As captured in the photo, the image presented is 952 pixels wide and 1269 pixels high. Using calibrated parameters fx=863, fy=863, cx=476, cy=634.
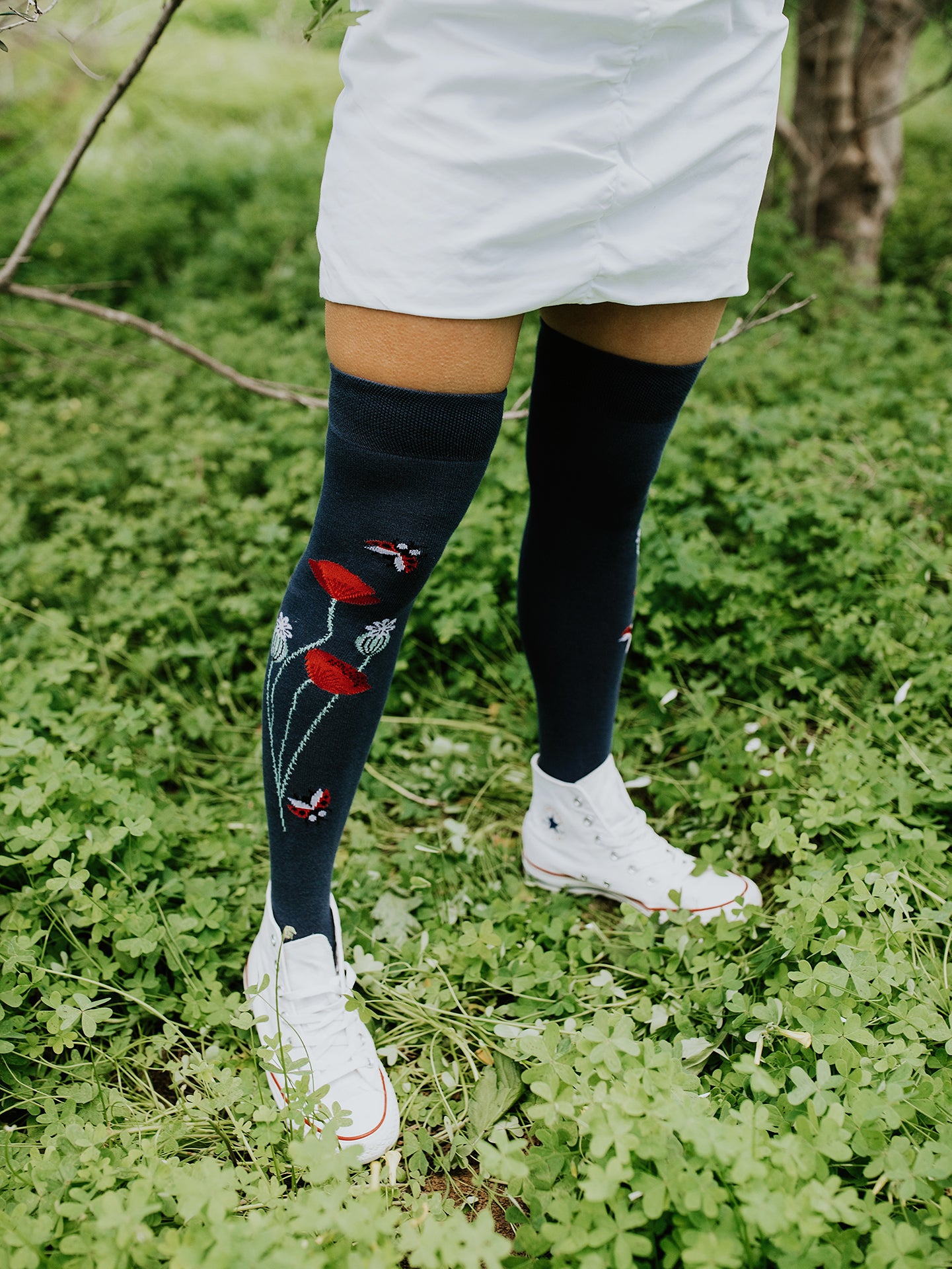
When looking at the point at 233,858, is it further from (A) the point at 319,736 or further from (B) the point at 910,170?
(B) the point at 910,170

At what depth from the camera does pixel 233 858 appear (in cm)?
161

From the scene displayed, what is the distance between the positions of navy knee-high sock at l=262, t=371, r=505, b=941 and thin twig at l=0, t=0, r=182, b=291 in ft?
2.99

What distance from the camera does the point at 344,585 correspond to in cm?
104

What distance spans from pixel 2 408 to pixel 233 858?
2.62 metres

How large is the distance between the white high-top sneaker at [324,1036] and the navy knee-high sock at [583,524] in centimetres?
54

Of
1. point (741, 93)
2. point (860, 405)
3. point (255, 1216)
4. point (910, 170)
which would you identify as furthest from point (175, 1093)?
point (910, 170)

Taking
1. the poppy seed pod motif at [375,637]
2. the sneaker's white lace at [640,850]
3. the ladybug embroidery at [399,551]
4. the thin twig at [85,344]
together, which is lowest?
the sneaker's white lace at [640,850]

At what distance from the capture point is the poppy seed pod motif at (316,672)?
1.04 meters

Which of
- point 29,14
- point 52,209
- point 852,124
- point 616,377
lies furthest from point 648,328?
point 852,124

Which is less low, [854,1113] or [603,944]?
[854,1113]

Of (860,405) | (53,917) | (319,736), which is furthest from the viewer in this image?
(860,405)

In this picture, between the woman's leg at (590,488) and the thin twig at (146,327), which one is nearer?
the woman's leg at (590,488)

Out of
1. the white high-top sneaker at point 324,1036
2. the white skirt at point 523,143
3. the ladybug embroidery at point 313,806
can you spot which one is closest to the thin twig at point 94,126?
the white skirt at point 523,143

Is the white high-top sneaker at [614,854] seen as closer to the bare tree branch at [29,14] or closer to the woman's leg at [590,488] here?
the woman's leg at [590,488]
